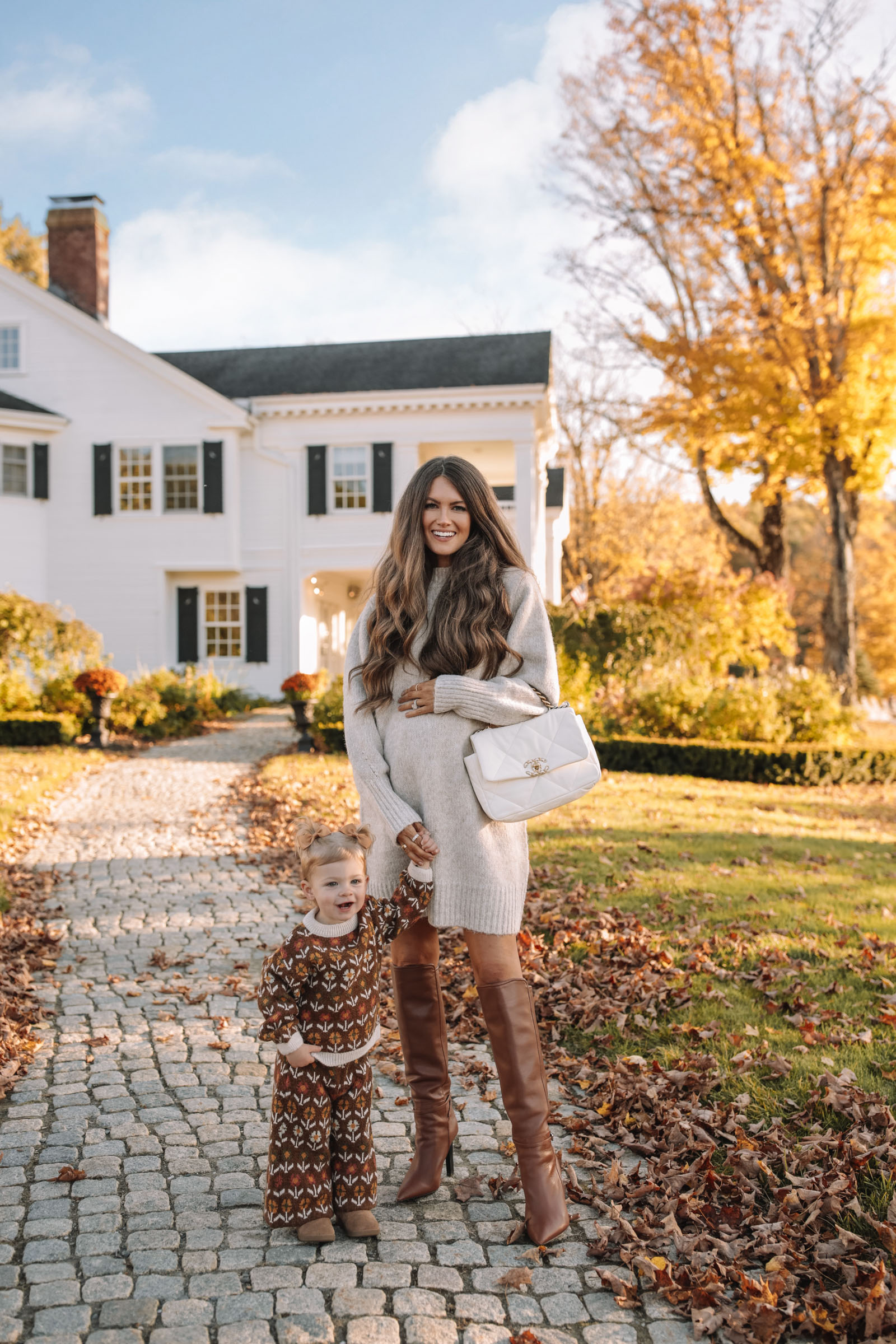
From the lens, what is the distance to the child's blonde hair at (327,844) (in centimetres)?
264

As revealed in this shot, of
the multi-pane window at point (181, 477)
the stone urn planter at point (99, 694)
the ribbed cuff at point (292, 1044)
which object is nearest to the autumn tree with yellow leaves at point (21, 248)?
the multi-pane window at point (181, 477)

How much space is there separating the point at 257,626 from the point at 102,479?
4201mm

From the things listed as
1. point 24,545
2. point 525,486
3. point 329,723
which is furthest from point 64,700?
point 525,486

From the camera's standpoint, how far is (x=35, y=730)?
12.8 metres

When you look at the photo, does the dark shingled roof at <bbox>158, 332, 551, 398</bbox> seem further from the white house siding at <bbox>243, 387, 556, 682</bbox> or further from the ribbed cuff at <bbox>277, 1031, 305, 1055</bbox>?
the ribbed cuff at <bbox>277, 1031, 305, 1055</bbox>

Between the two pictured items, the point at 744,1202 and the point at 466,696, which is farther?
the point at 744,1202

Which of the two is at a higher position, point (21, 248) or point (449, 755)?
point (21, 248)

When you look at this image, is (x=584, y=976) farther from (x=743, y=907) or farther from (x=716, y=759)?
(x=716, y=759)

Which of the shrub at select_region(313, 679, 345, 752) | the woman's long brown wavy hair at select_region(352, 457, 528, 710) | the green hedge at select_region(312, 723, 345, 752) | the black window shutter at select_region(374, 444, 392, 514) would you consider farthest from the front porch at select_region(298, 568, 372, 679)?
the woman's long brown wavy hair at select_region(352, 457, 528, 710)

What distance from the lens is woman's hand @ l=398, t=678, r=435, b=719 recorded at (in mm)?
2840

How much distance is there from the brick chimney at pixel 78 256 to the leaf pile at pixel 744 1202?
68.0ft

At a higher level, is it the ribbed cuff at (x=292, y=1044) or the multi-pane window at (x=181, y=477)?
the multi-pane window at (x=181, y=477)

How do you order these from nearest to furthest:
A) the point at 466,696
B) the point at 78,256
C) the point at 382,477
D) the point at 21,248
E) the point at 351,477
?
the point at 466,696 → the point at 382,477 → the point at 351,477 → the point at 78,256 → the point at 21,248

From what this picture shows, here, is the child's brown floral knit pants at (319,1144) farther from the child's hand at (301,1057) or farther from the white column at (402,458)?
the white column at (402,458)
